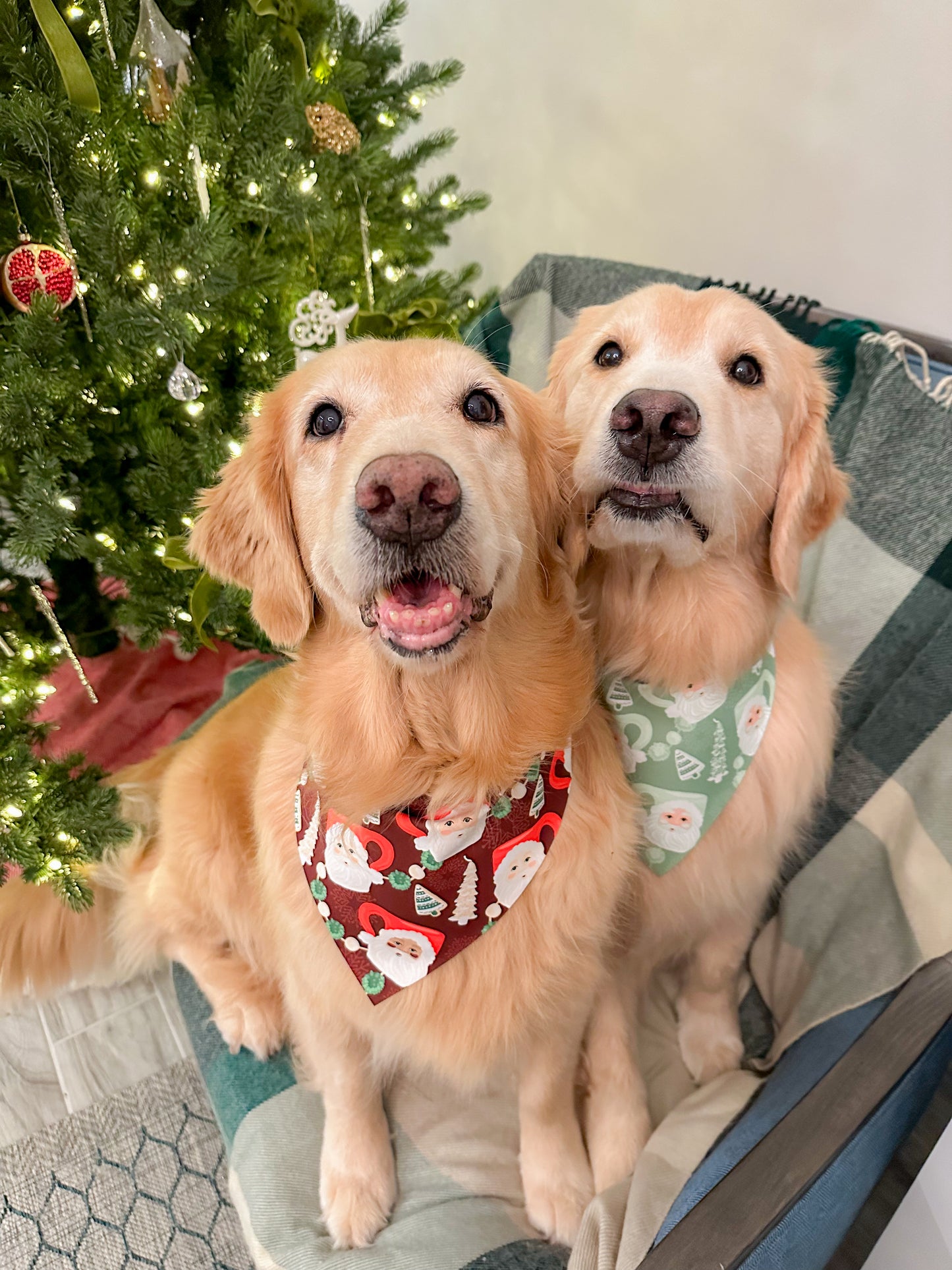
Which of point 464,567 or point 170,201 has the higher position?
point 170,201

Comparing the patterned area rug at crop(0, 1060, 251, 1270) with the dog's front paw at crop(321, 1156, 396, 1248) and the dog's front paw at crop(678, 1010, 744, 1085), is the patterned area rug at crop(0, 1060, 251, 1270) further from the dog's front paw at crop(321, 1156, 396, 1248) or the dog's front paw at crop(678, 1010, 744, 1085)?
the dog's front paw at crop(678, 1010, 744, 1085)

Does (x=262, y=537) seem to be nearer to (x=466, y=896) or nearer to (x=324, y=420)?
(x=324, y=420)

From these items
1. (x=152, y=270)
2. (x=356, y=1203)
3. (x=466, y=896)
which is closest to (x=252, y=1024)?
(x=356, y=1203)

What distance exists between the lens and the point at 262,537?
130cm

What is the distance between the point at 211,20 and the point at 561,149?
5.63 feet

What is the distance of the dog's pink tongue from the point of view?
3.48ft

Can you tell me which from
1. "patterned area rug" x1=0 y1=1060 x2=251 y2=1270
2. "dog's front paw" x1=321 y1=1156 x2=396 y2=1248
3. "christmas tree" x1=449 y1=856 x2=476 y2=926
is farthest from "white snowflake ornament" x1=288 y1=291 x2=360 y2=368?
"patterned area rug" x1=0 y1=1060 x2=251 y2=1270

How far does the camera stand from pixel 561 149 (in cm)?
321

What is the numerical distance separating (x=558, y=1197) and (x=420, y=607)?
124cm

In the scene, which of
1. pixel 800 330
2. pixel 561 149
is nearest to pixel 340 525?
pixel 800 330

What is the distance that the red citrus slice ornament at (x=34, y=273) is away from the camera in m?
1.61

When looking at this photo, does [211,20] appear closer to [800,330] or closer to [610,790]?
[800,330]

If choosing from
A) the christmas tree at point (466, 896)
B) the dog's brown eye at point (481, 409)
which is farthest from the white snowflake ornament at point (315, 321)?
the christmas tree at point (466, 896)

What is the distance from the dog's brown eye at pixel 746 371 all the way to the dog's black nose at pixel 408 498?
69cm
